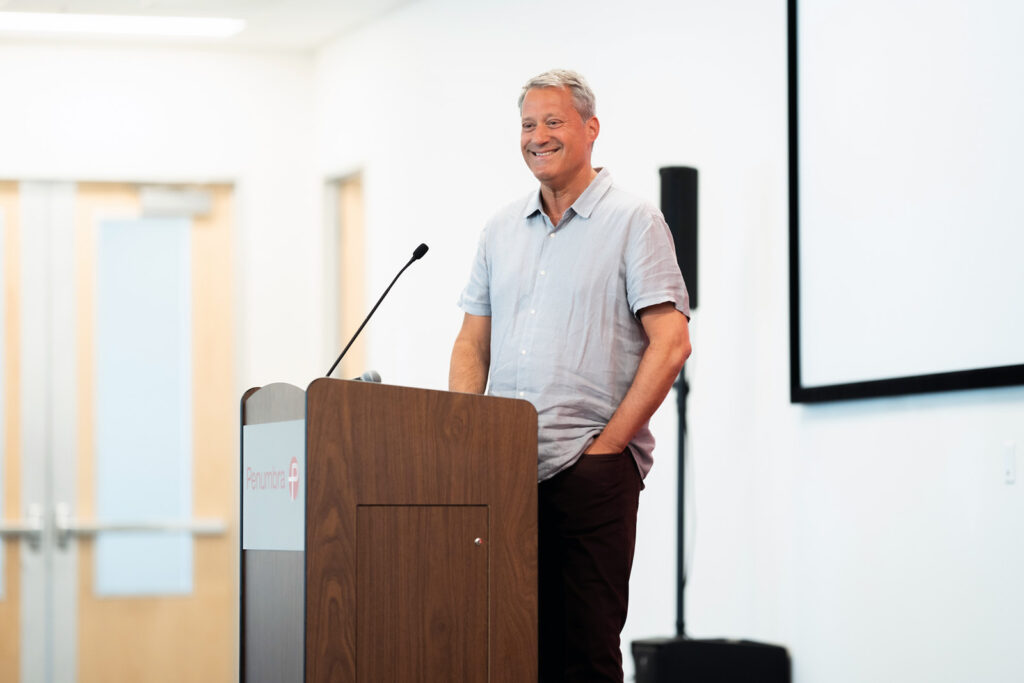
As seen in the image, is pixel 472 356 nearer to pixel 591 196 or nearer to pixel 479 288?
pixel 479 288

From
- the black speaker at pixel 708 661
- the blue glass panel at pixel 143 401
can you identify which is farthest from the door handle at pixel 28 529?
the black speaker at pixel 708 661

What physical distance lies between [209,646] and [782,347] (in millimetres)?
3254

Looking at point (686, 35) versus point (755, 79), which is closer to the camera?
point (755, 79)

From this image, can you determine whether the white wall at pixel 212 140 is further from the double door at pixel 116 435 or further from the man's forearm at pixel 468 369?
the man's forearm at pixel 468 369

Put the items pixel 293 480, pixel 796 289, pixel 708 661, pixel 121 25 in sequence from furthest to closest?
pixel 121 25 → pixel 796 289 → pixel 708 661 → pixel 293 480

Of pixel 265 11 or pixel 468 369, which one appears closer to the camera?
pixel 468 369

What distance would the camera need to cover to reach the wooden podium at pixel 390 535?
1803 mm

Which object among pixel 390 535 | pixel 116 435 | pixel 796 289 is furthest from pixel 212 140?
pixel 390 535

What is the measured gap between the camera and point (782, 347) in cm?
366

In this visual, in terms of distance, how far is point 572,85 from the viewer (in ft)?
7.32

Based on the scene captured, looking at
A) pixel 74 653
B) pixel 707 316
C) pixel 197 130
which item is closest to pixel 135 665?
pixel 74 653

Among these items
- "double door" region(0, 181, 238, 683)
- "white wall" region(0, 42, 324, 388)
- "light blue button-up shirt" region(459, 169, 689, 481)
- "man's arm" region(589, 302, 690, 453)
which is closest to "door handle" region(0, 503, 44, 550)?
"double door" region(0, 181, 238, 683)

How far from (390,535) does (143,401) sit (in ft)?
13.7

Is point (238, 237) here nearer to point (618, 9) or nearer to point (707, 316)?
point (618, 9)
